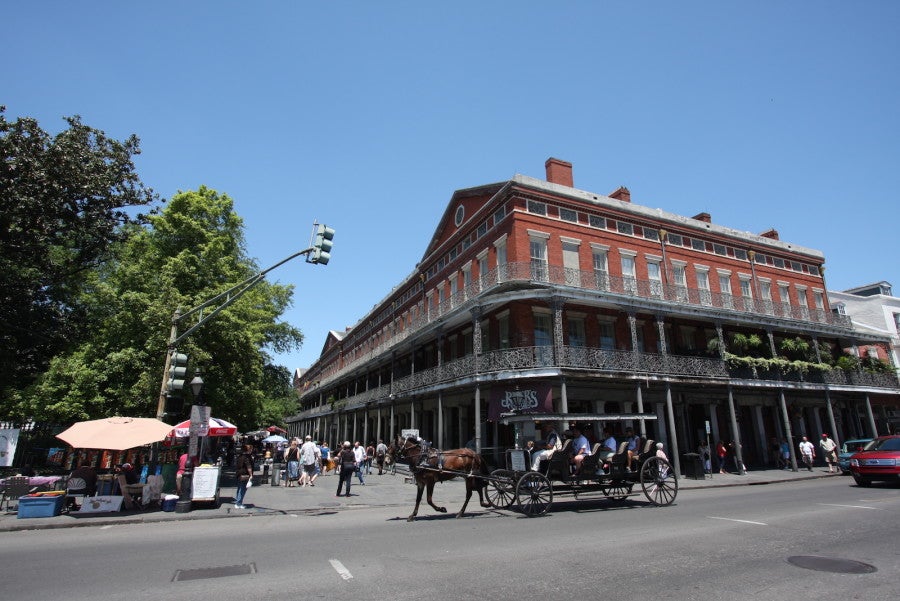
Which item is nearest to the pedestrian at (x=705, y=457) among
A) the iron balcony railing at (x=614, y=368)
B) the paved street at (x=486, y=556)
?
the iron balcony railing at (x=614, y=368)

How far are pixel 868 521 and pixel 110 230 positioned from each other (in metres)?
25.1

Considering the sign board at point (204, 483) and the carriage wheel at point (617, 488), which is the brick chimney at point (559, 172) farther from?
the sign board at point (204, 483)

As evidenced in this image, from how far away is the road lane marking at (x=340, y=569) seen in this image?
240 inches

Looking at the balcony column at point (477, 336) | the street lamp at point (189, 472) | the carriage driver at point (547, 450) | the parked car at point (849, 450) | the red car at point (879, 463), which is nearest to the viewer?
the carriage driver at point (547, 450)

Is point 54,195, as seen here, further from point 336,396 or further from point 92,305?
point 336,396

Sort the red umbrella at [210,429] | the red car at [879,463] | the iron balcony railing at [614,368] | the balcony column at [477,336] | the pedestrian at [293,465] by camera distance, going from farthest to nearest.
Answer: the pedestrian at [293,465], the balcony column at [477,336], the iron balcony railing at [614,368], the red umbrella at [210,429], the red car at [879,463]

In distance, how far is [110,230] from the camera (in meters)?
20.1

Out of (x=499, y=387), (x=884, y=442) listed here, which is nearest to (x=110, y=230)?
(x=499, y=387)

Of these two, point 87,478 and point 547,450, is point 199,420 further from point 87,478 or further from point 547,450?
point 547,450

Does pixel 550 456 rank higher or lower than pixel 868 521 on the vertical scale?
higher

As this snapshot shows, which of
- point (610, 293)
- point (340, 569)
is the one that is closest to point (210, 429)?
point (340, 569)

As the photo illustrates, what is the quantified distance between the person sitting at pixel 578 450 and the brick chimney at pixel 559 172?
16955 mm

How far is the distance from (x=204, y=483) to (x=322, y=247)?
25.6ft

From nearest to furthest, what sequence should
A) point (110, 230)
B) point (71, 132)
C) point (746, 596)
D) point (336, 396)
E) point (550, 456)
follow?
point (746, 596), point (550, 456), point (71, 132), point (110, 230), point (336, 396)
